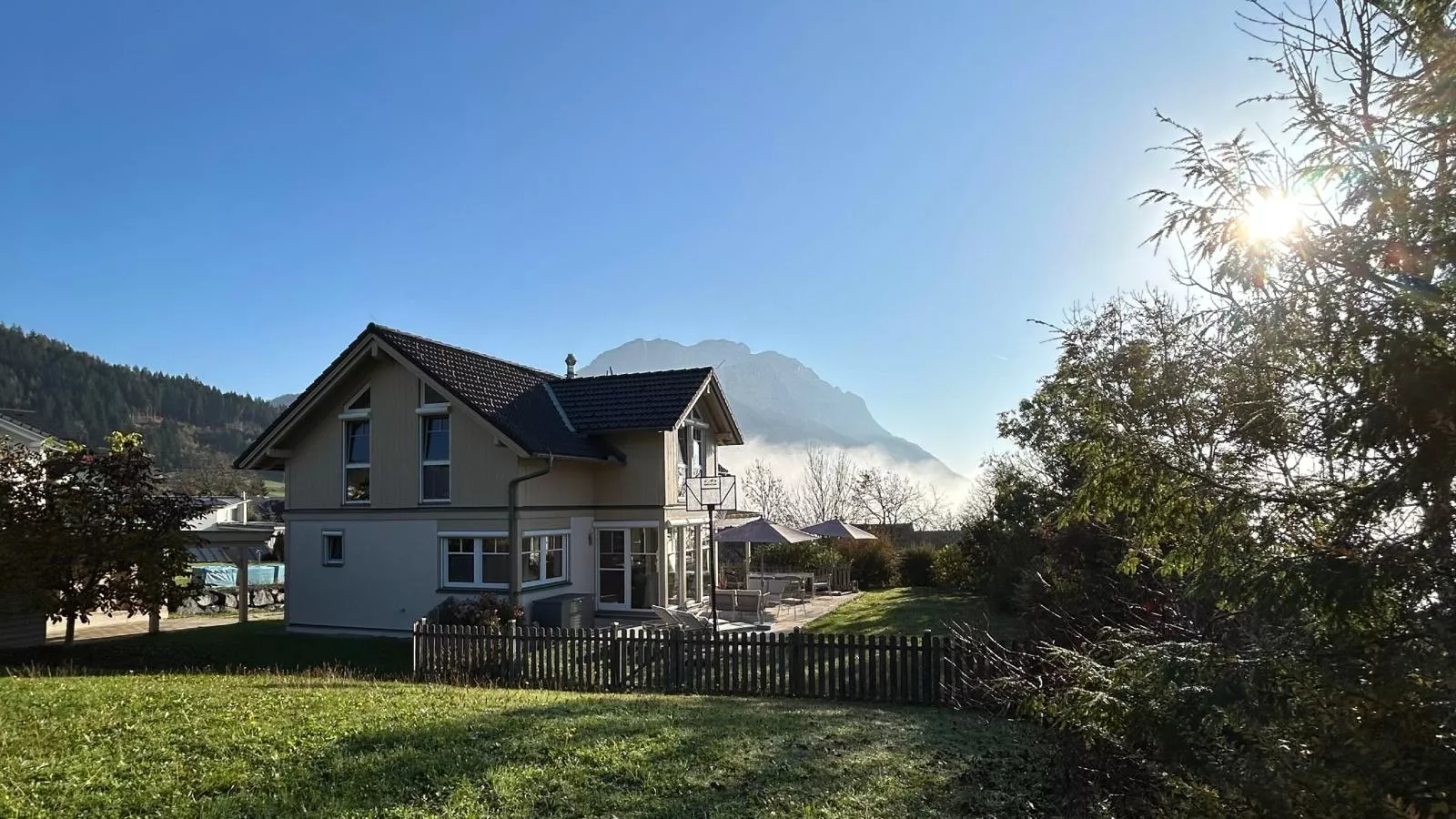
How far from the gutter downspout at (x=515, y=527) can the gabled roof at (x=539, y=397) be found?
68 centimetres

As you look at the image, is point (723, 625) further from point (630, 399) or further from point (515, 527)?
point (630, 399)

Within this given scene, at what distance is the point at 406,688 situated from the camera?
36.0ft

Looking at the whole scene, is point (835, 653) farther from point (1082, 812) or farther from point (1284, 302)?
point (1284, 302)

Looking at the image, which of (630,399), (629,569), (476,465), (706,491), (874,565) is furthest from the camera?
(874,565)

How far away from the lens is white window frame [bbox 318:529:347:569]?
2103 cm

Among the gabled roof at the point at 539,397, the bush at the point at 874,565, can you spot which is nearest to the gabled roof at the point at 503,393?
the gabled roof at the point at 539,397

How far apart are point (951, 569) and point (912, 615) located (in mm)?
8195

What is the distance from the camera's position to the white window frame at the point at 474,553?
63.6 feet

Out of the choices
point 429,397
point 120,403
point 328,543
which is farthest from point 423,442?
point 120,403

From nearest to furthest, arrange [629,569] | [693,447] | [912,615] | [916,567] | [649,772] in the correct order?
[649,772], [629,569], [912,615], [693,447], [916,567]

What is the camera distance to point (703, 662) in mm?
12969

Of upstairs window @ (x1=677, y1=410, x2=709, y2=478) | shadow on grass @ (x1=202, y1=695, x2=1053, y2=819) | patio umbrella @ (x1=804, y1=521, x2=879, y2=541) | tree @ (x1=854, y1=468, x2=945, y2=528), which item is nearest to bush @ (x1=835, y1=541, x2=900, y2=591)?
patio umbrella @ (x1=804, y1=521, x2=879, y2=541)

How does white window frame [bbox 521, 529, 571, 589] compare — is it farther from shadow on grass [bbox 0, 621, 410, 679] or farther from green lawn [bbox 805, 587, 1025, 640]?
green lawn [bbox 805, 587, 1025, 640]

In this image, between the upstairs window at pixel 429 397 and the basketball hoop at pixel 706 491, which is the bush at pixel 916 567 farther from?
the upstairs window at pixel 429 397
